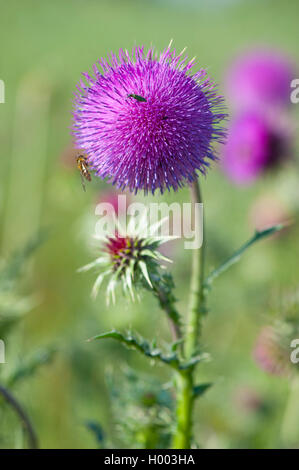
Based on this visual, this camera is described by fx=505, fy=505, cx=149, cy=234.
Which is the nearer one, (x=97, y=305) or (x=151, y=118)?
(x=151, y=118)

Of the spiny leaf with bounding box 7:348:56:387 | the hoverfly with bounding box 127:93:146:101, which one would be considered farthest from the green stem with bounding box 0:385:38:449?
the hoverfly with bounding box 127:93:146:101

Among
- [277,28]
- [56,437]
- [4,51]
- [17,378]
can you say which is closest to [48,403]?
[56,437]

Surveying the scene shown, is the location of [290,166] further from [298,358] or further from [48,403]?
[48,403]

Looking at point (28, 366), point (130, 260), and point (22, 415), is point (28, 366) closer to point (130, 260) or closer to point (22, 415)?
point (22, 415)

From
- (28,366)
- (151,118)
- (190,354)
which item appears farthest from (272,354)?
(151,118)

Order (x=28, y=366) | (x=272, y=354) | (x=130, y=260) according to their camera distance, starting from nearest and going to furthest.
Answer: (x=130, y=260), (x=28, y=366), (x=272, y=354)

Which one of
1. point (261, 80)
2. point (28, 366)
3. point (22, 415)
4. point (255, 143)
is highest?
point (261, 80)
